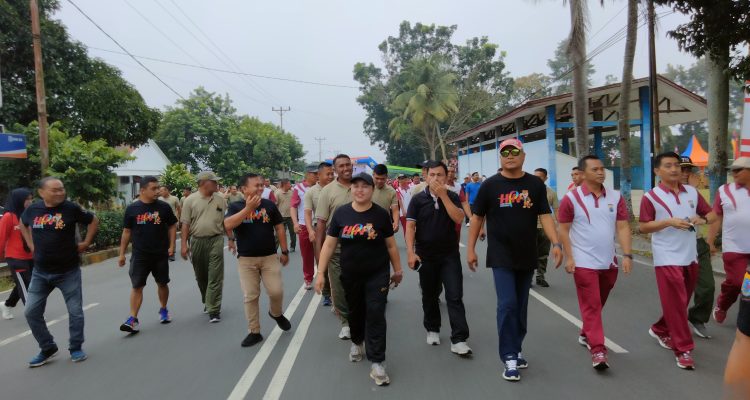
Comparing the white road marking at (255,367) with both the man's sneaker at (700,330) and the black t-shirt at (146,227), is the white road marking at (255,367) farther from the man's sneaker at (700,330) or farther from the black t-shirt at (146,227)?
the man's sneaker at (700,330)

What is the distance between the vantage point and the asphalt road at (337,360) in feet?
12.5

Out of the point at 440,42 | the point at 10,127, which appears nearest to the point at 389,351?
the point at 10,127

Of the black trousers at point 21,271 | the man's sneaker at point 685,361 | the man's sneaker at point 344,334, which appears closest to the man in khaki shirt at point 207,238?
the man's sneaker at point 344,334

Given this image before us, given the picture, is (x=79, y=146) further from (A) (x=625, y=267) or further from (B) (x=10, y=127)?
(A) (x=625, y=267)

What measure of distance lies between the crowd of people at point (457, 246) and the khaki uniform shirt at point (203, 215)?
411mm

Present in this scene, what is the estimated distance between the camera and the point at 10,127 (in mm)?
18422

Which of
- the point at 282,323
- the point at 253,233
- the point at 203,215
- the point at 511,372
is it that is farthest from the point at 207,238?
the point at 511,372

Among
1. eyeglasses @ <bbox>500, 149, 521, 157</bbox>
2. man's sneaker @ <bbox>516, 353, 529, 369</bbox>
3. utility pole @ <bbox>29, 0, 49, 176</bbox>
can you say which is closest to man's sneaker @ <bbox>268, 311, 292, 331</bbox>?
man's sneaker @ <bbox>516, 353, 529, 369</bbox>

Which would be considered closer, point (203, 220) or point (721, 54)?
point (203, 220)

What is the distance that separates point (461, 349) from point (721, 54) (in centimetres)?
741

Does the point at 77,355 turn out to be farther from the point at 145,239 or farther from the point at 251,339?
the point at 251,339

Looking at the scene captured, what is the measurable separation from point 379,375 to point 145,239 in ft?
11.5

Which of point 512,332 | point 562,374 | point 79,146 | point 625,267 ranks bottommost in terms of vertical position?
point 562,374

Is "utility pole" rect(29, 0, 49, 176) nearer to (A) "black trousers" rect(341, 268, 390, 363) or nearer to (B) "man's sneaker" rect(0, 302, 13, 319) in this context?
(B) "man's sneaker" rect(0, 302, 13, 319)
